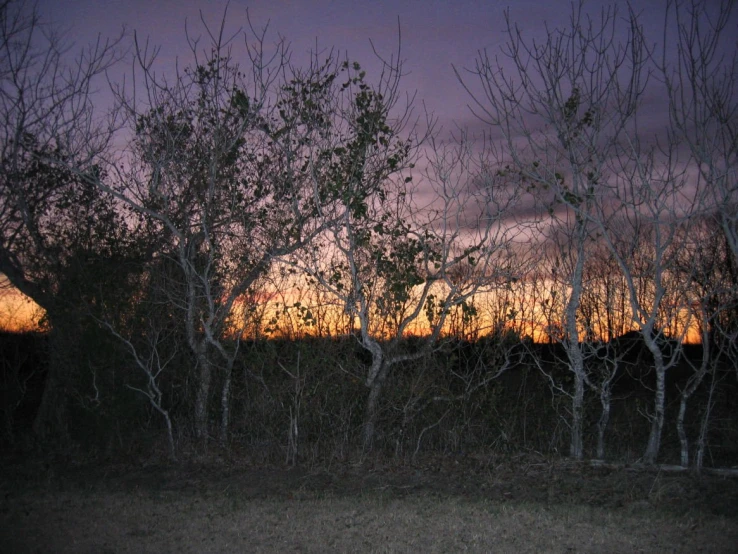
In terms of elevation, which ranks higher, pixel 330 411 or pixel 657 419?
Answer: pixel 657 419

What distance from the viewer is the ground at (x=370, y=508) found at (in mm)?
5648

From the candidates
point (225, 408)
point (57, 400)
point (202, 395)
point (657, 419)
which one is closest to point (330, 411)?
point (225, 408)

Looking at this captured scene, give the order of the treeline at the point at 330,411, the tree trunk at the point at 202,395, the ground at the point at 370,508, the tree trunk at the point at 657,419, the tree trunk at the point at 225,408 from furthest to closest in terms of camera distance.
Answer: the tree trunk at the point at 202,395
the tree trunk at the point at 225,408
the treeline at the point at 330,411
the tree trunk at the point at 657,419
the ground at the point at 370,508

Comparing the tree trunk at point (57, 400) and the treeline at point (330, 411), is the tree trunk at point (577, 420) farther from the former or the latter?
the tree trunk at point (57, 400)

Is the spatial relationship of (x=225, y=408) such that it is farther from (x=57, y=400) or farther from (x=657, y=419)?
(x=657, y=419)

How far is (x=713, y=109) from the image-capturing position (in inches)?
282

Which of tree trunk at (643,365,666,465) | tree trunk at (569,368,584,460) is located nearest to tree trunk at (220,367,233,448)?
tree trunk at (569,368,584,460)

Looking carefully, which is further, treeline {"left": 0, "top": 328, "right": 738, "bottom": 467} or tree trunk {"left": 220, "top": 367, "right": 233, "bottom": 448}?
tree trunk {"left": 220, "top": 367, "right": 233, "bottom": 448}

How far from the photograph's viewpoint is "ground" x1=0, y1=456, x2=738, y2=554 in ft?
18.5

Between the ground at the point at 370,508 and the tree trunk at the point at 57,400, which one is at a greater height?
the tree trunk at the point at 57,400

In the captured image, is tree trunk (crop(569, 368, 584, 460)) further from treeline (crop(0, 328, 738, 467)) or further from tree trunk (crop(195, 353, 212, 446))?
tree trunk (crop(195, 353, 212, 446))

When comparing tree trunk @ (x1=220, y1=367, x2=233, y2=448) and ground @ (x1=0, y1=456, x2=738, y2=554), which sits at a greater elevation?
tree trunk @ (x1=220, y1=367, x2=233, y2=448)

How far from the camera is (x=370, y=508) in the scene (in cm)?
674

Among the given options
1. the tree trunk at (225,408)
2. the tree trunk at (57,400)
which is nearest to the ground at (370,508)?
the tree trunk at (225,408)
